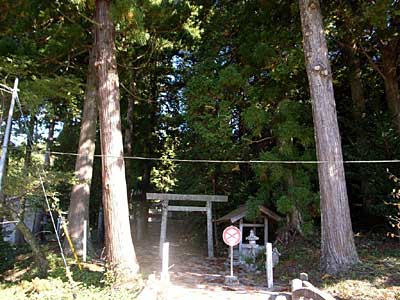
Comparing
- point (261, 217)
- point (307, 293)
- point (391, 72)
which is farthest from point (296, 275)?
point (391, 72)

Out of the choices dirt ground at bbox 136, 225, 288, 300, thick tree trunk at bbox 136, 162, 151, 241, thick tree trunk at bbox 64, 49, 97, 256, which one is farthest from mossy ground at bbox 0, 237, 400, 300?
thick tree trunk at bbox 136, 162, 151, 241

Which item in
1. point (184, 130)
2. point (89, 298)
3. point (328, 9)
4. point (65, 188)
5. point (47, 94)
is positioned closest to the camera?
point (89, 298)

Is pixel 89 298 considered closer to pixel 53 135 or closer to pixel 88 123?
pixel 88 123

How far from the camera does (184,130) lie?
14016 mm

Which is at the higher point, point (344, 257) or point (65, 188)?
point (65, 188)

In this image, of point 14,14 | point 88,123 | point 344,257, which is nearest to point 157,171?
point 88,123

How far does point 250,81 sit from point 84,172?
540 cm

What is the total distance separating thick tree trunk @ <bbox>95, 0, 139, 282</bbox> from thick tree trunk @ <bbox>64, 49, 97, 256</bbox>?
238 cm

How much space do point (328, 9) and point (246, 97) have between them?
3077mm

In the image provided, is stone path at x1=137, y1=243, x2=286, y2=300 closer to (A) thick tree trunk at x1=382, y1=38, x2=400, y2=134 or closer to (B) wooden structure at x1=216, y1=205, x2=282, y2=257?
(B) wooden structure at x1=216, y1=205, x2=282, y2=257

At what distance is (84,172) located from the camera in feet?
27.8

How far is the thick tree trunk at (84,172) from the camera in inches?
A: 318

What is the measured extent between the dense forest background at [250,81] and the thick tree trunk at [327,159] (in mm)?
1443

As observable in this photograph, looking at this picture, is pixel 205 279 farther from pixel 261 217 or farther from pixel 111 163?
pixel 111 163
